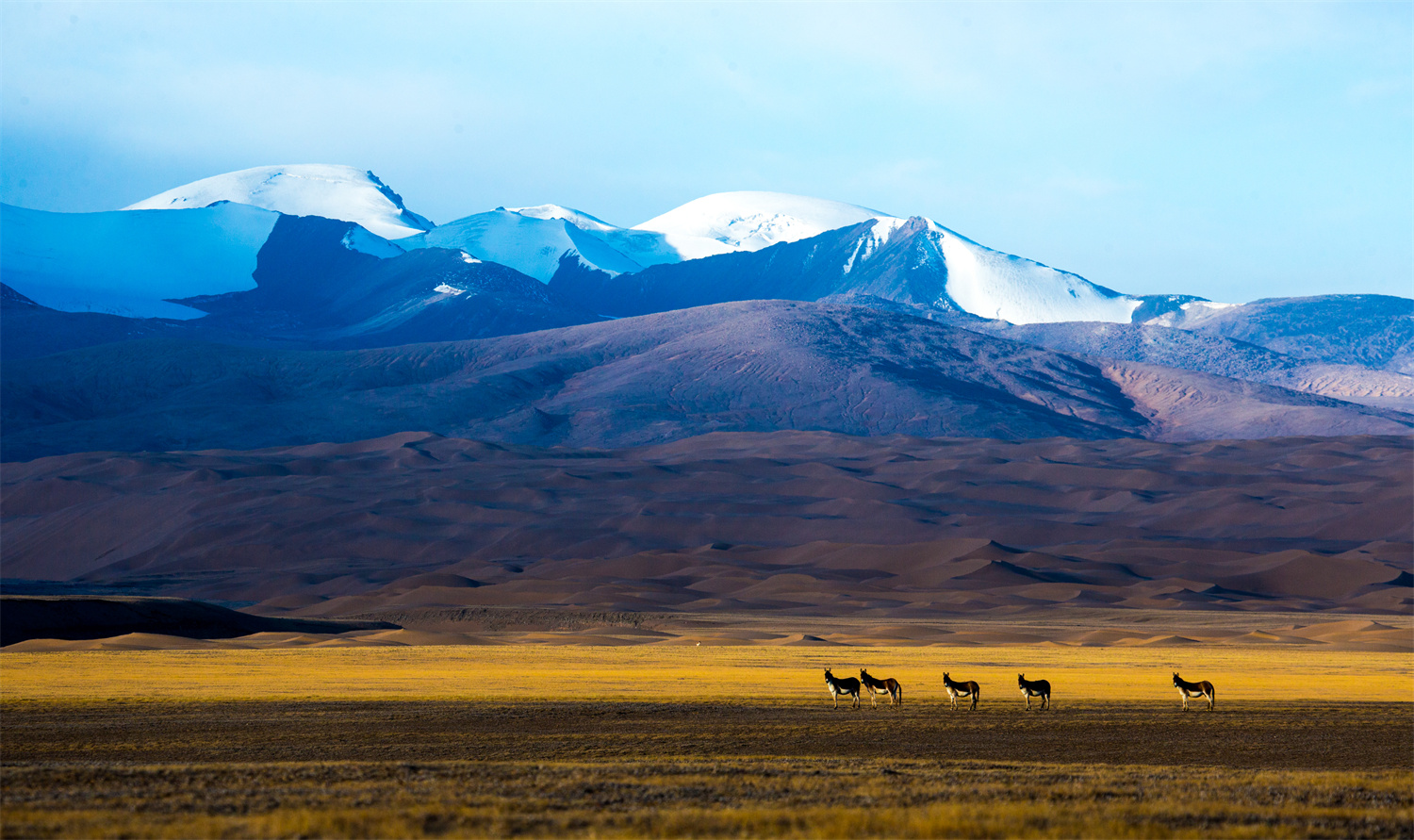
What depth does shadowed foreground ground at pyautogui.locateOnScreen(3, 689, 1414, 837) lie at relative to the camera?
558 inches

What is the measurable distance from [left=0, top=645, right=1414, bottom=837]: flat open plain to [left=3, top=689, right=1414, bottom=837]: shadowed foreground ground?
64 mm

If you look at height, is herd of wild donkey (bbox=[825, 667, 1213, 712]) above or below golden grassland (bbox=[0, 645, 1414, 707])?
above

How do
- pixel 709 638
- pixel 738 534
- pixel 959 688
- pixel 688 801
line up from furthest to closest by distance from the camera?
pixel 738 534 < pixel 709 638 < pixel 959 688 < pixel 688 801

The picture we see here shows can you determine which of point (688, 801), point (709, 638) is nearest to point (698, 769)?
point (688, 801)

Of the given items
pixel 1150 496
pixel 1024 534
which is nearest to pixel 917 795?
pixel 1024 534

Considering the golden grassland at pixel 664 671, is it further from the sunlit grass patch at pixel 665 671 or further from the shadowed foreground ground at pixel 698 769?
the shadowed foreground ground at pixel 698 769

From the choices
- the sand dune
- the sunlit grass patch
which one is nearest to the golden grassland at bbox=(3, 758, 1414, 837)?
the sunlit grass patch

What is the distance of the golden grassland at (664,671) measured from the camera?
36.6 meters

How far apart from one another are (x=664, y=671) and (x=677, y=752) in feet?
77.3

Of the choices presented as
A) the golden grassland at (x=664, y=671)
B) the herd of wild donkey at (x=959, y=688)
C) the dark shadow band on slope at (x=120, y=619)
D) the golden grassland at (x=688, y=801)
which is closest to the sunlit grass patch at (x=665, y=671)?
the golden grassland at (x=664, y=671)


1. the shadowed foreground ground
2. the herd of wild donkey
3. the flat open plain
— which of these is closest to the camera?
the shadowed foreground ground

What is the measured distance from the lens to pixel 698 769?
19.5m

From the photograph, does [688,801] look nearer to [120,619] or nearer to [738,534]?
[120,619]

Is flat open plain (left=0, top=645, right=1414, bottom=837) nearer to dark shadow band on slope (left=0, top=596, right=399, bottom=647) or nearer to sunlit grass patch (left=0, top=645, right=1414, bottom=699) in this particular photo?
sunlit grass patch (left=0, top=645, right=1414, bottom=699)
